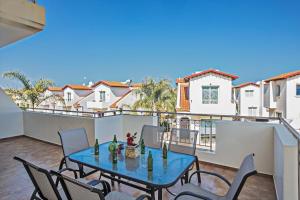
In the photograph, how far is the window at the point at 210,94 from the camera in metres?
10.3

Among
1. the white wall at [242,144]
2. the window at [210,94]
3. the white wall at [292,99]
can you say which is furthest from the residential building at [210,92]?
the white wall at [242,144]

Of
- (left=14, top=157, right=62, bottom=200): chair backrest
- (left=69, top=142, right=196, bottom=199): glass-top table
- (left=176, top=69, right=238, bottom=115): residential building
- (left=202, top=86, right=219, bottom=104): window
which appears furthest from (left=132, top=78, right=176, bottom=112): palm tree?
(left=14, top=157, right=62, bottom=200): chair backrest

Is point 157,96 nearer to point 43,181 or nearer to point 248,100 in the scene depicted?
point 248,100

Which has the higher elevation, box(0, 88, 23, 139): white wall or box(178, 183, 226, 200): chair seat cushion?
box(0, 88, 23, 139): white wall

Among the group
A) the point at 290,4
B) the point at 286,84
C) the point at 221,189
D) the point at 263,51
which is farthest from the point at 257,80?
the point at 221,189

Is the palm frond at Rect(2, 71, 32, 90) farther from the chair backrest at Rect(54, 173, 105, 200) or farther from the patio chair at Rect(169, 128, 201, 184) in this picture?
the chair backrest at Rect(54, 173, 105, 200)

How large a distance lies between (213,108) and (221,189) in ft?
26.6

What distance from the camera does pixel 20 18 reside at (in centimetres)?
342

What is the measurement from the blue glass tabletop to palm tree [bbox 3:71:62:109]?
5.71 m

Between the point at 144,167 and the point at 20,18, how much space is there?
11.5 ft

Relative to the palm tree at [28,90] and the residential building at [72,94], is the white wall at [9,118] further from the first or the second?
the residential building at [72,94]

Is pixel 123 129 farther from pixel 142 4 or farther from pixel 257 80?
pixel 257 80

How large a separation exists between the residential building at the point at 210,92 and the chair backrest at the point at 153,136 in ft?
25.4

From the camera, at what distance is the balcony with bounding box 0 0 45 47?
326 centimetres
